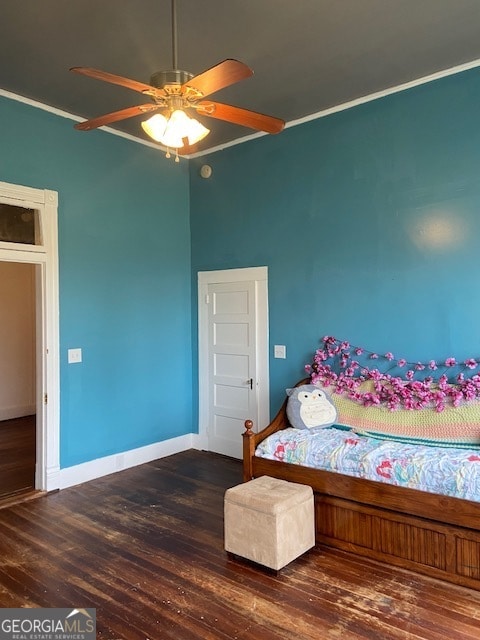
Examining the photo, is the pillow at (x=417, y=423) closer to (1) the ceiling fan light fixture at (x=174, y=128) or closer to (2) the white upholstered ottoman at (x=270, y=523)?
(2) the white upholstered ottoman at (x=270, y=523)

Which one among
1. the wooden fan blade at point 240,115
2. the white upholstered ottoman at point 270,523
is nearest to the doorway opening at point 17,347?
the white upholstered ottoman at point 270,523

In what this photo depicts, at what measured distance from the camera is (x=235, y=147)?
4992 millimetres

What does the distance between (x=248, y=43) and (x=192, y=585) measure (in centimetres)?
338

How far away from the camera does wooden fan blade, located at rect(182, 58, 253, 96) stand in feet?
6.59

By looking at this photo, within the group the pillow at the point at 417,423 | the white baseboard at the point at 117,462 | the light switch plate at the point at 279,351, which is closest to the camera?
the pillow at the point at 417,423

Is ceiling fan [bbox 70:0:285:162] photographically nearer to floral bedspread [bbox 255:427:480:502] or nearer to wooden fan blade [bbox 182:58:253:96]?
wooden fan blade [bbox 182:58:253:96]

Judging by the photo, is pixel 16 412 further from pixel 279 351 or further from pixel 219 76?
pixel 219 76

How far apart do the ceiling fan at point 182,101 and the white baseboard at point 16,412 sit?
227 inches

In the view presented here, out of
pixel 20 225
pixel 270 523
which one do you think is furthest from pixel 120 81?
pixel 270 523

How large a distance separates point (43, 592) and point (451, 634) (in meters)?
2.08

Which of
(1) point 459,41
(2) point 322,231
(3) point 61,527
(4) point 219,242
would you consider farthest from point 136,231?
(1) point 459,41

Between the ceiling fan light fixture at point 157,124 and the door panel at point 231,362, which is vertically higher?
the ceiling fan light fixture at point 157,124

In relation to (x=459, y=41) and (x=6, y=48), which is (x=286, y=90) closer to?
(x=459, y=41)

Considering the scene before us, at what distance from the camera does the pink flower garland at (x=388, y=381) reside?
347 centimetres
